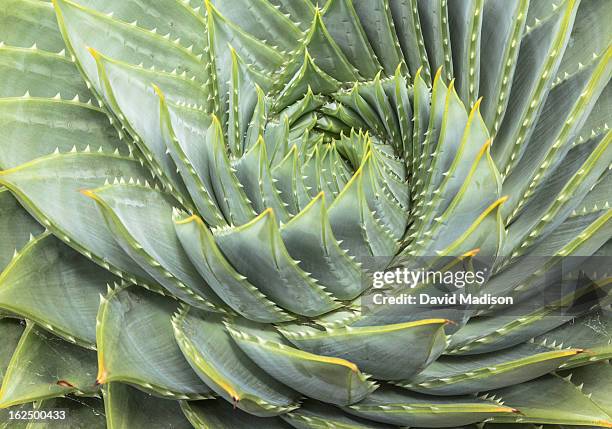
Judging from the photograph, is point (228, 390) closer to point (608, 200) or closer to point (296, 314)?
point (296, 314)

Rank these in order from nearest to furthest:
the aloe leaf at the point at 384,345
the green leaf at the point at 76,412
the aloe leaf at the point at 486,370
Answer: the aloe leaf at the point at 384,345, the aloe leaf at the point at 486,370, the green leaf at the point at 76,412

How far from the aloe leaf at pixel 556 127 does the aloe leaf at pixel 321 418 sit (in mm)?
442

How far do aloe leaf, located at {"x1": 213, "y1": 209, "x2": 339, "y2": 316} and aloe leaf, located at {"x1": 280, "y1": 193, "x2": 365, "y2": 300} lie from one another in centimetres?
2

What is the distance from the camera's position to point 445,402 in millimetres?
1149

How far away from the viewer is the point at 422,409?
1073 mm

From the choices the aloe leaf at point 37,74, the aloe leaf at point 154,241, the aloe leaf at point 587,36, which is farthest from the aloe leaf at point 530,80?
the aloe leaf at point 37,74

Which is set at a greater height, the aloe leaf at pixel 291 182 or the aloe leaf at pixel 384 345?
the aloe leaf at pixel 291 182

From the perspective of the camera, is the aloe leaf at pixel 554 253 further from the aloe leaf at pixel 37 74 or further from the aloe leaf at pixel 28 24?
the aloe leaf at pixel 28 24

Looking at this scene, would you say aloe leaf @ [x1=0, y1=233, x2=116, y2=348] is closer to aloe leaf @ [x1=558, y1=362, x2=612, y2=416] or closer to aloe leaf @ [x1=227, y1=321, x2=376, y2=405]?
aloe leaf @ [x1=227, y1=321, x2=376, y2=405]

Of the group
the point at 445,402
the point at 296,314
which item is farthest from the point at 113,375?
the point at 445,402

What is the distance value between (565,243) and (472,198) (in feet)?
0.86

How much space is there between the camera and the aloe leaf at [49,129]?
1234 mm

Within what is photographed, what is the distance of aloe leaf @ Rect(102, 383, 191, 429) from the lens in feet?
3.69

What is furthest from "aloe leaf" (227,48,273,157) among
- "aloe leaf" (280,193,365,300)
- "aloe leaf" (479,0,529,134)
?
"aloe leaf" (479,0,529,134)
